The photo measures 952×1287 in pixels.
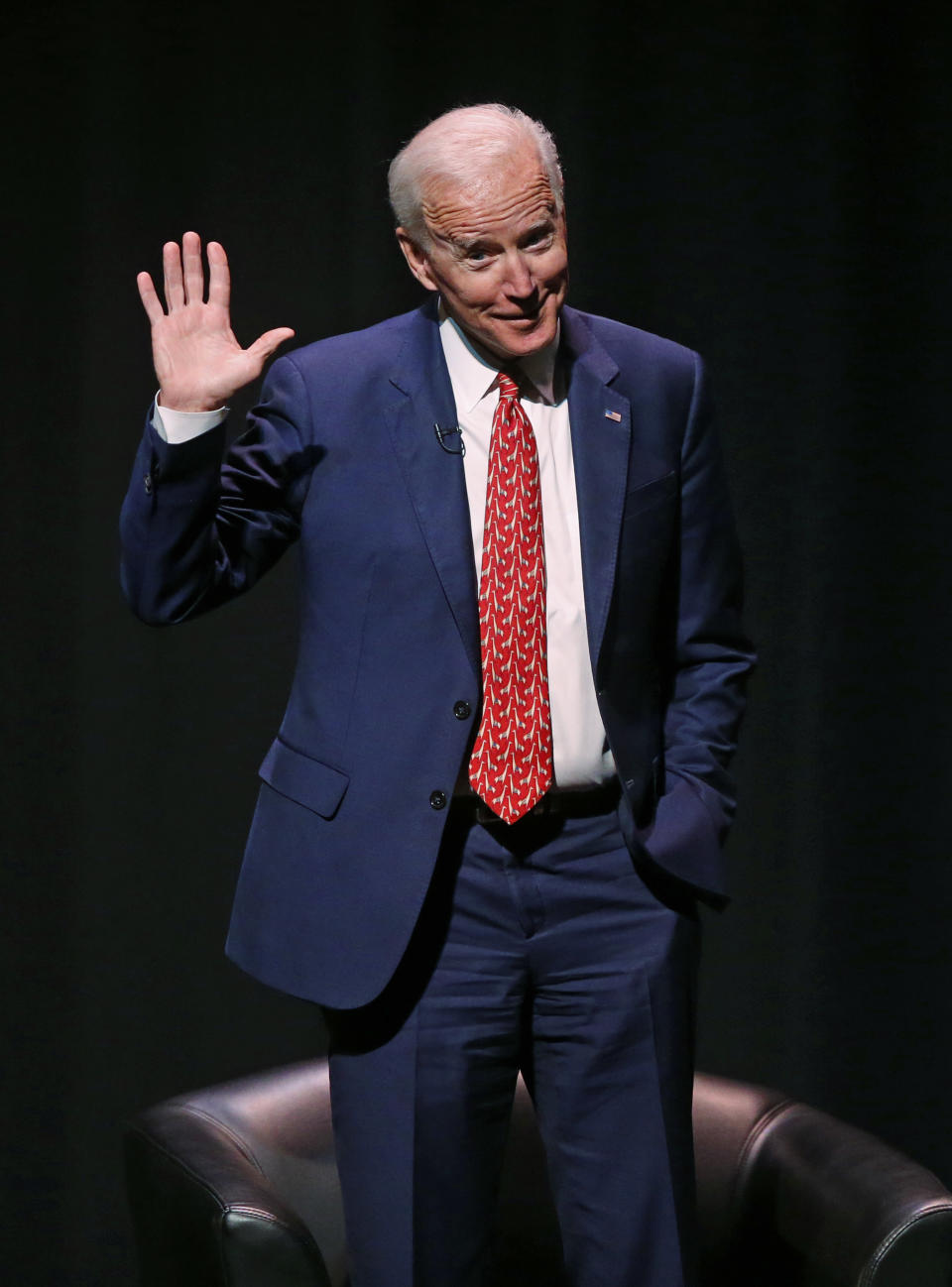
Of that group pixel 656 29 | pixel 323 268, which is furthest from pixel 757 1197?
pixel 656 29

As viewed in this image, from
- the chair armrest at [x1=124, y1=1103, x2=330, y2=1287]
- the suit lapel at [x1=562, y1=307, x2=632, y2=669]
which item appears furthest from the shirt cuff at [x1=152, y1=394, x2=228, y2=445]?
the chair armrest at [x1=124, y1=1103, x2=330, y2=1287]

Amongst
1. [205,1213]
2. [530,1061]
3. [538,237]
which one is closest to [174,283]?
[538,237]

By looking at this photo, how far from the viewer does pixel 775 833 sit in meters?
2.90

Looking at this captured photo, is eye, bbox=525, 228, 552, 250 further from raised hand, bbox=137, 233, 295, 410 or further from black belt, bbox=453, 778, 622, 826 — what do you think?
black belt, bbox=453, 778, 622, 826

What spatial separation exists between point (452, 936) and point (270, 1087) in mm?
630

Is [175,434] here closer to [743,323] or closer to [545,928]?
[545,928]

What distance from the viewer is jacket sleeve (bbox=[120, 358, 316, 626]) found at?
164cm

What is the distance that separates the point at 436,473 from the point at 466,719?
0.80 feet

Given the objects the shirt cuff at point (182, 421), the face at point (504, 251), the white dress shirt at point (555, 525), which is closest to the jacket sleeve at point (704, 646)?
the white dress shirt at point (555, 525)

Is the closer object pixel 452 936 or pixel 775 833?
pixel 452 936

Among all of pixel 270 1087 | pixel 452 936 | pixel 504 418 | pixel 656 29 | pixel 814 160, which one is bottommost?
pixel 270 1087

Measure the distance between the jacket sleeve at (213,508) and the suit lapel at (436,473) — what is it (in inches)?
4.0

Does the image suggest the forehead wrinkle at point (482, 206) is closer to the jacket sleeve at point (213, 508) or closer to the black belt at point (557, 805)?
the jacket sleeve at point (213, 508)

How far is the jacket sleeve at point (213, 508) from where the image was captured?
1642 millimetres
